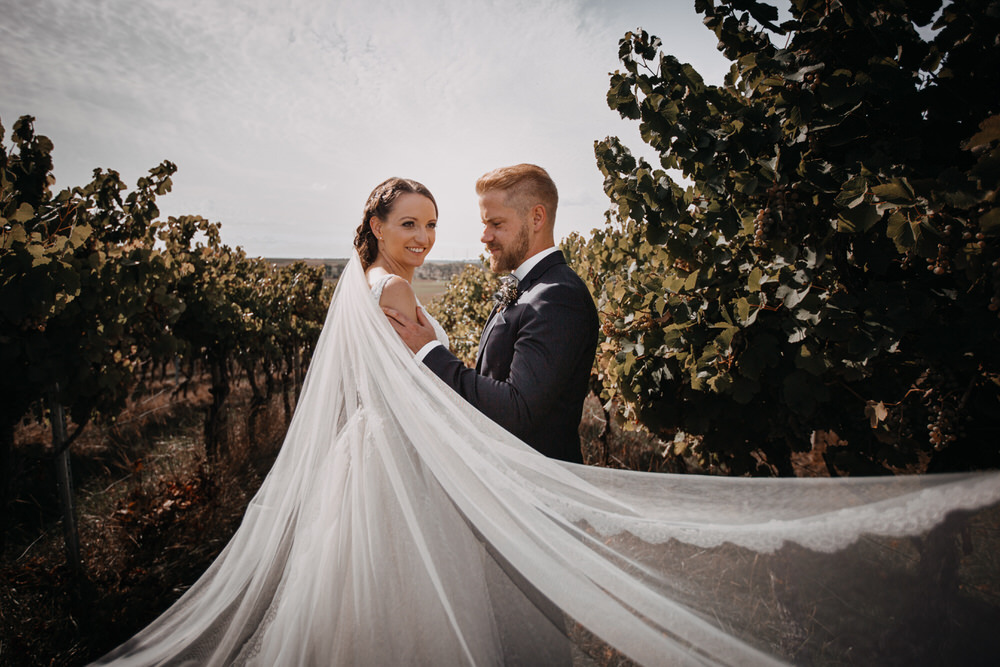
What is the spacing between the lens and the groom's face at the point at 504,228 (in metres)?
2.16

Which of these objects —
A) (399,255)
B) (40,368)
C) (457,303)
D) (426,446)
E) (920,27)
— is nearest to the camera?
(920,27)

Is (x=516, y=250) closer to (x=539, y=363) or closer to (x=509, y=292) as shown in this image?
(x=509, y=292)

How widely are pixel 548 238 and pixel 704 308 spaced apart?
2.77 feet

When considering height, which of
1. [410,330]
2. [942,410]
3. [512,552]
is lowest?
[512,552]

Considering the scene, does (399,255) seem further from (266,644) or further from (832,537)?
(832,537)

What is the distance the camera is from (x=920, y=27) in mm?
1503

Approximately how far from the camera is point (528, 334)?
1860mm

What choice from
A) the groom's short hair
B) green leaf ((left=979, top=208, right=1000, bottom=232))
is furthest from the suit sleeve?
green leaf ((left=979, top=208, right=1000, bottom=232))

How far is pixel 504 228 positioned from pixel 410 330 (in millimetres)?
676

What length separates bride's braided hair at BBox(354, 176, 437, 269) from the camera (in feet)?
8.36

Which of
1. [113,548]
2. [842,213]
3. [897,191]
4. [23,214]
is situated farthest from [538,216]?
[113,548]

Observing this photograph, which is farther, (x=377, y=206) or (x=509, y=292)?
(x=377, y=206)

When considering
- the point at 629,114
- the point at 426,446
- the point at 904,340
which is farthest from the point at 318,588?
the point at 904,340

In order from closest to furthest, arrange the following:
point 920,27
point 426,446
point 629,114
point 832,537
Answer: point 832,537, point 920,27, point 426,446, point 629,114
